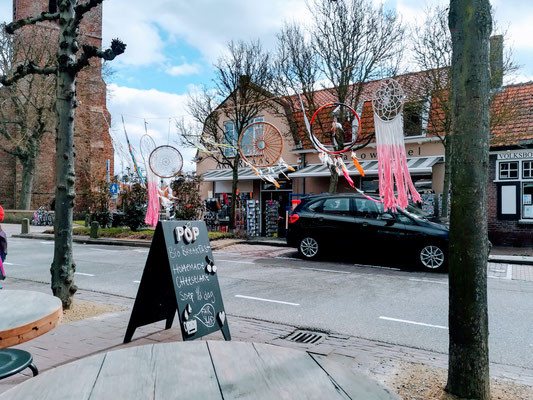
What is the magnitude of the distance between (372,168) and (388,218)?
269 inches

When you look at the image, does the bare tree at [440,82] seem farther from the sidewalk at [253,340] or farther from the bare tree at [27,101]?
the bare tree at [27,101]

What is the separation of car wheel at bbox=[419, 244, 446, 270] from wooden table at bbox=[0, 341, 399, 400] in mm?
9075

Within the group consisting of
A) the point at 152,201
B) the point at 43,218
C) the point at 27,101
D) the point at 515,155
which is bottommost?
the point at 43,218

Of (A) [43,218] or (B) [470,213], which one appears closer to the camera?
(B) [470,213]

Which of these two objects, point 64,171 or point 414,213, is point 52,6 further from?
point 414,213

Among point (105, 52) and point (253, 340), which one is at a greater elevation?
point (105, 52)

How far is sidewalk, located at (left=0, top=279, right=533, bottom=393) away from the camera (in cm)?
396

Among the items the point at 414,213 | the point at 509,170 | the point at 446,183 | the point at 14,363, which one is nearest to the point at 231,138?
the point at 446,183

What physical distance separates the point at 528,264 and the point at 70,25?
12613 mm

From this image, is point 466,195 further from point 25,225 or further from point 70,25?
point 25,225

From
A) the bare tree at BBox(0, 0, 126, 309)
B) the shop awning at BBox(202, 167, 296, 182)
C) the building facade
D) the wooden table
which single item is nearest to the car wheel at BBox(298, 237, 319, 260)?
the building facade

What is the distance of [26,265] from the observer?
36.3ft

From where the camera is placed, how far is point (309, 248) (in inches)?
471

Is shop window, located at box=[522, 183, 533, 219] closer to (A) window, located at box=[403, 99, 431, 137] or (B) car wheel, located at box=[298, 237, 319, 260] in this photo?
(A) window, located at box=[403, 99, 431, 137]
